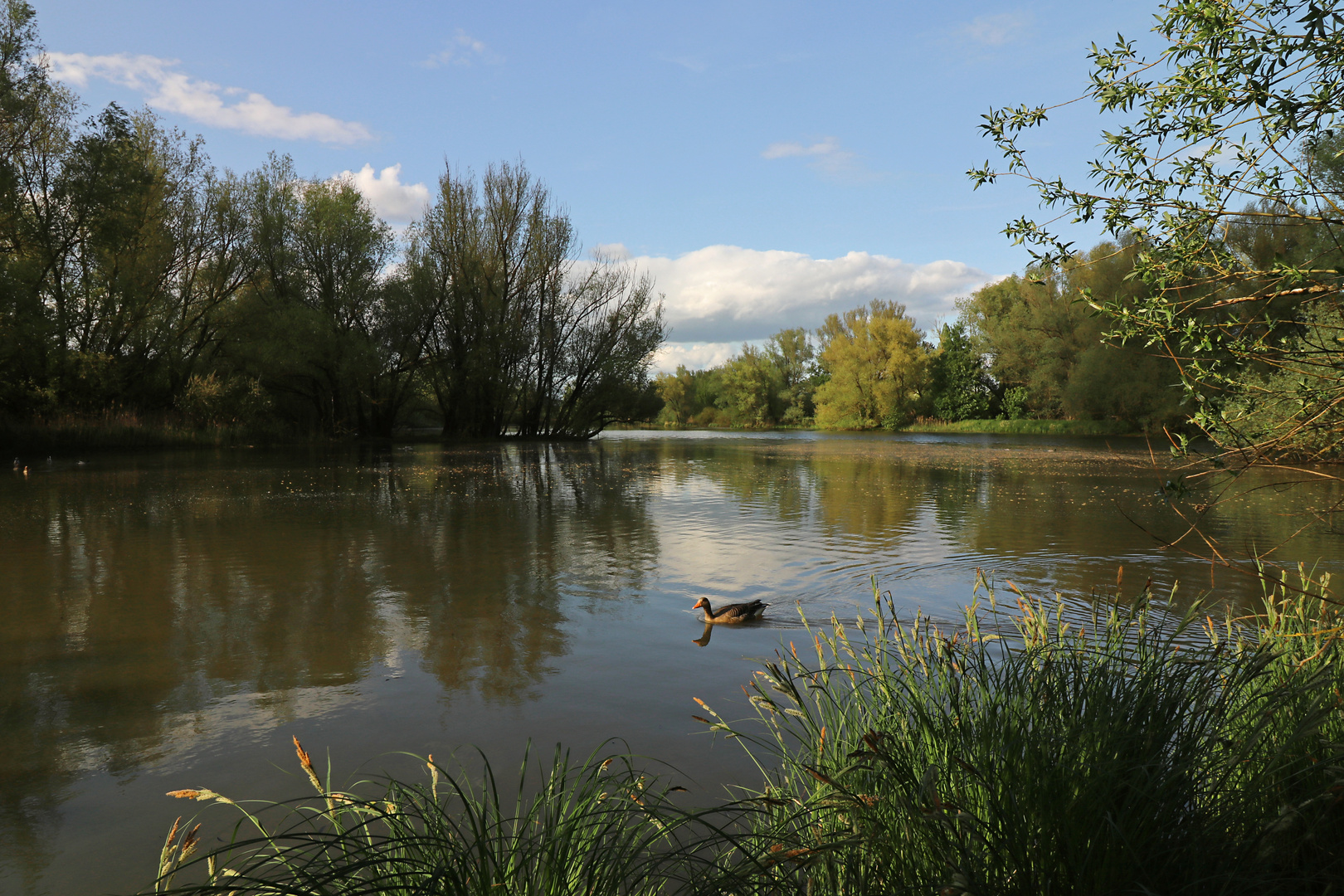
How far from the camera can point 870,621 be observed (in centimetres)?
704

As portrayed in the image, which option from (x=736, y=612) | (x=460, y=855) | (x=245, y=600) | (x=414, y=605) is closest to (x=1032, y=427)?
(x=736, y=612)

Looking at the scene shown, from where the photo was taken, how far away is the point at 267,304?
38594 mm

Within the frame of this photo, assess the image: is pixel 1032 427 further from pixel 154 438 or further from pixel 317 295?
pixel 154 438

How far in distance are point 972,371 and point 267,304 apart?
5767cm

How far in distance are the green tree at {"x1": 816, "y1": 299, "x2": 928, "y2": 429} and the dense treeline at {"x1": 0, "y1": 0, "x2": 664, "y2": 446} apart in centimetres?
2705

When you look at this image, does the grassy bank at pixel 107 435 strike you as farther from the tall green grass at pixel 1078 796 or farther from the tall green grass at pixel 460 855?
the tall green grass at pixel 1078 796

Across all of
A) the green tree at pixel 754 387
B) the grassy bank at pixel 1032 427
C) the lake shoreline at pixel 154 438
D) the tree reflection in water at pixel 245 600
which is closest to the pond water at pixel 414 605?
the tree reflection in water at pixel 245 600

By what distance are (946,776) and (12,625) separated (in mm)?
7992

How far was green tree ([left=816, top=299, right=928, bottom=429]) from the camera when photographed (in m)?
69.2

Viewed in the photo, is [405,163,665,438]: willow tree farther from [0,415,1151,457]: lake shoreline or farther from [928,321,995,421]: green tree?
[928,321,995,421]: green tree

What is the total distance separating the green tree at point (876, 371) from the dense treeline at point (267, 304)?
27.1 meters

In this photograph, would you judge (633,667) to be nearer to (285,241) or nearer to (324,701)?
(324,701)

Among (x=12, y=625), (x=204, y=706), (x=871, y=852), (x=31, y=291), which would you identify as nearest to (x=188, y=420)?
(x=31, y=291)

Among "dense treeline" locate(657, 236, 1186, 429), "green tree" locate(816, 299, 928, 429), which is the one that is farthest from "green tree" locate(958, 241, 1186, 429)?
"green tree" locate(816, 299, 928, 429)
